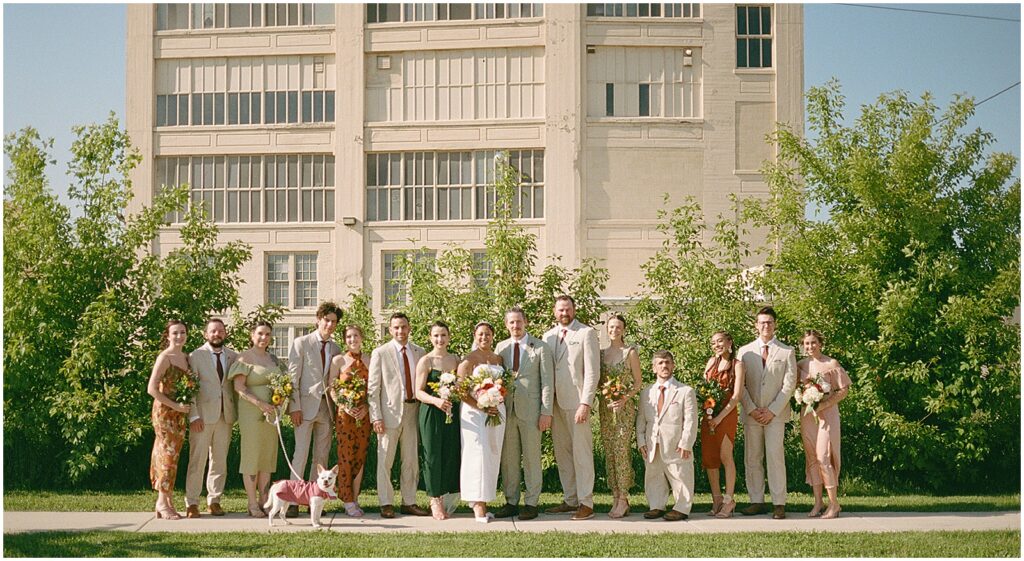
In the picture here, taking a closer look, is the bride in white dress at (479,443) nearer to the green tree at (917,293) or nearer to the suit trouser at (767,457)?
the suit trouser at (767,457)

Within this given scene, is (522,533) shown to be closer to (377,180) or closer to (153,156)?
(377,180)

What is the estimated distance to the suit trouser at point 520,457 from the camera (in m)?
11.0

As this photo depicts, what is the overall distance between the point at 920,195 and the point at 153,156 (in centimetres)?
2928

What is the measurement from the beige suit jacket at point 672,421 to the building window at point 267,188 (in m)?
27.5

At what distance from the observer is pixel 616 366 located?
11.2 m

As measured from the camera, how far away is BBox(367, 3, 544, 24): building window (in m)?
36.7

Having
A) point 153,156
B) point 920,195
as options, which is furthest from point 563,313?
point 153,156

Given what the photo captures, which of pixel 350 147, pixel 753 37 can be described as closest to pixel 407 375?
pixel 350 147

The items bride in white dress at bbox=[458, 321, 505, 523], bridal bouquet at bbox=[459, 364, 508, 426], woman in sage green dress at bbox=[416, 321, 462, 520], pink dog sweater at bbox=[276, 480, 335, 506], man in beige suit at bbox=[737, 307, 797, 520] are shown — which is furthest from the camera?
man in beige suit at bbox=[737, 307, 797, 520]

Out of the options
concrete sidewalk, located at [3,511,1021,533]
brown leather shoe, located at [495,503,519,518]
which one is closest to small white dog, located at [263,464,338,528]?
concrete sidewalk, located at [3,511,1021,533]

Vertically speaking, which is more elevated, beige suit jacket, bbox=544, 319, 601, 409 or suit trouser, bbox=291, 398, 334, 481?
beige suit jacket, bbox=544, 319, 601, 409

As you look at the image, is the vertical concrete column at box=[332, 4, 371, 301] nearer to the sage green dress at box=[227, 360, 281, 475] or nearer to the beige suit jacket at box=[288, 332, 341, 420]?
the beige suit jacket at box=[288, 332, 341, 420]

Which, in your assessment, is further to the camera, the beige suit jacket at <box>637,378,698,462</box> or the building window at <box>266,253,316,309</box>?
the building window at <box>266,253,316,309</box>

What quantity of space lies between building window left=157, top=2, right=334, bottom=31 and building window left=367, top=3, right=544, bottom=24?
1.68 metres
